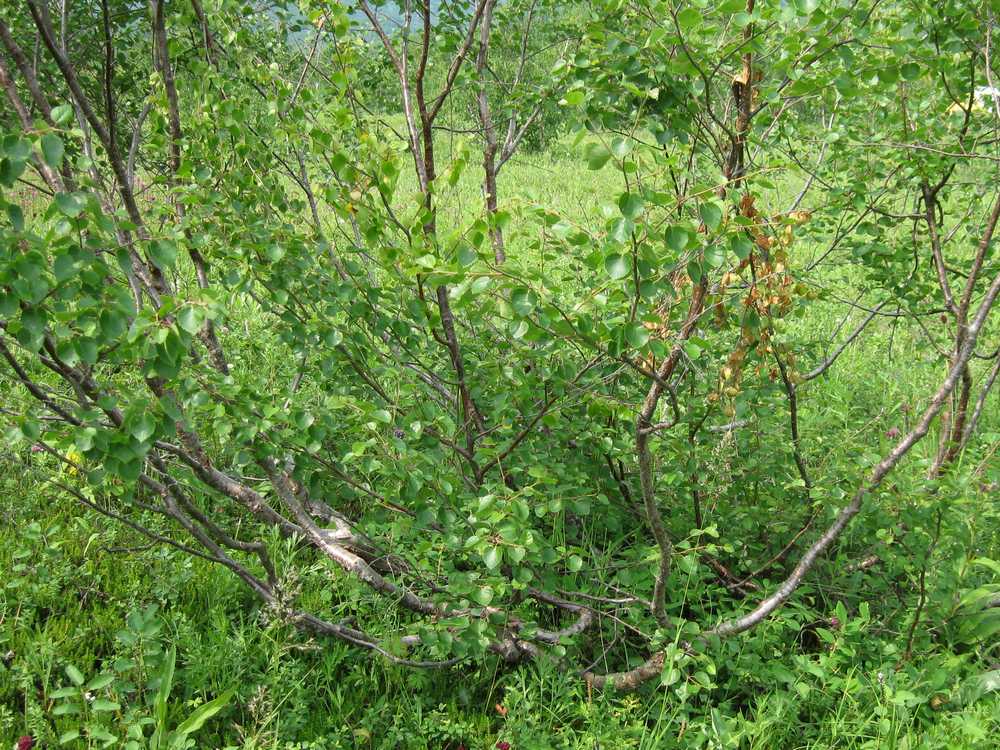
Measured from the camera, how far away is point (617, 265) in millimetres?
1542

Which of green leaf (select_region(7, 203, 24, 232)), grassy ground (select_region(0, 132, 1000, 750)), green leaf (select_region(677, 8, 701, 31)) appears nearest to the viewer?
green leaf (select_region(7, 203, 24, 232))

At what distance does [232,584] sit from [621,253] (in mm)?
1942

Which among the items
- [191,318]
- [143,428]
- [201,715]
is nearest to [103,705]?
[201,715]

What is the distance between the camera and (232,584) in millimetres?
2811

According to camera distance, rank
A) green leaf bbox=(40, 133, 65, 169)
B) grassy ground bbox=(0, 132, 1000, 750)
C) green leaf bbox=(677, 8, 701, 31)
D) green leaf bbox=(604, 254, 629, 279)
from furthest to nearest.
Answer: grassy ground bbox=(0, 132, 1000, 750) < green leaf bbox=(677, 8, 701, 31) < green leaf bbox=(604, 254, 629, 279) < green leaf bbox=(40, 133, 65, 169)

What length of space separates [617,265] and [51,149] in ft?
3.18

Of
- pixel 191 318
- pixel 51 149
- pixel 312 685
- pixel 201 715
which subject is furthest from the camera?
pixel 312 685

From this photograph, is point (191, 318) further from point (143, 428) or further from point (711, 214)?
point (711, 214)

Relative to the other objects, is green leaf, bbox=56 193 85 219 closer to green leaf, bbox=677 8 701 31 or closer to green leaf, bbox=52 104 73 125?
green leaf, bbox=52 104 73 125

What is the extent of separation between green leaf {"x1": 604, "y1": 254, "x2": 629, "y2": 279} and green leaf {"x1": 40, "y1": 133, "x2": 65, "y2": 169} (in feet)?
3.08

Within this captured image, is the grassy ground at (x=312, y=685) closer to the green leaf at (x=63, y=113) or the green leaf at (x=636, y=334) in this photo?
the green leaf at (x=636, y=334)

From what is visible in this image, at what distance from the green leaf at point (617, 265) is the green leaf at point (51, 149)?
3.08 feet

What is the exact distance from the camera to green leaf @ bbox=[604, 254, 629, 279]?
1536 mm

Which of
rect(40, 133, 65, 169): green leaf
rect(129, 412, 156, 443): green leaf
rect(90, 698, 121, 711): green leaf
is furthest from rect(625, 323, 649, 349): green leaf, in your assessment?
rect(90, 698, 121, 711): green leaf
